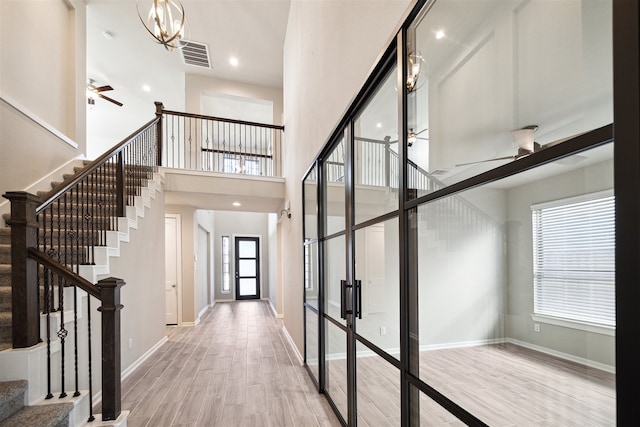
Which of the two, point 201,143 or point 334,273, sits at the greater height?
point 201,143

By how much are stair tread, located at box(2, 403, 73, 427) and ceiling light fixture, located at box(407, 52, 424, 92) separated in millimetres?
2765

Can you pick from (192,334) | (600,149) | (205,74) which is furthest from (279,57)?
(600,149)

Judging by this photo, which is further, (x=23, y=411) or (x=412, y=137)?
(x=23, y=411)

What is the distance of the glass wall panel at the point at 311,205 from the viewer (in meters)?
3.54

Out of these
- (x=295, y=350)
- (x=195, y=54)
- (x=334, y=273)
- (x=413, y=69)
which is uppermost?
(x=195, y=54)

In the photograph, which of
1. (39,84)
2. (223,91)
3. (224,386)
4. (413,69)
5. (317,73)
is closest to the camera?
(413,69)

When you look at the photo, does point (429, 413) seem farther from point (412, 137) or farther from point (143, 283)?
point (143, 283)

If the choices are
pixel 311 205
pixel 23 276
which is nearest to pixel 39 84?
pixel 23 276

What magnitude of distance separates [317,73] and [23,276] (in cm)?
299

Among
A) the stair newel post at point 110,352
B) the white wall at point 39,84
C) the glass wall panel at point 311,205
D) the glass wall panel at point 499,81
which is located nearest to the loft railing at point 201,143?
the white wall at point 39,84

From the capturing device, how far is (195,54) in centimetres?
652

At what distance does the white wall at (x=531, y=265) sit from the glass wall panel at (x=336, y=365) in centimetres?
182

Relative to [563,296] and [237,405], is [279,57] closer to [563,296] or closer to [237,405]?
[237,405]

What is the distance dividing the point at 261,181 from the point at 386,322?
4500mm
